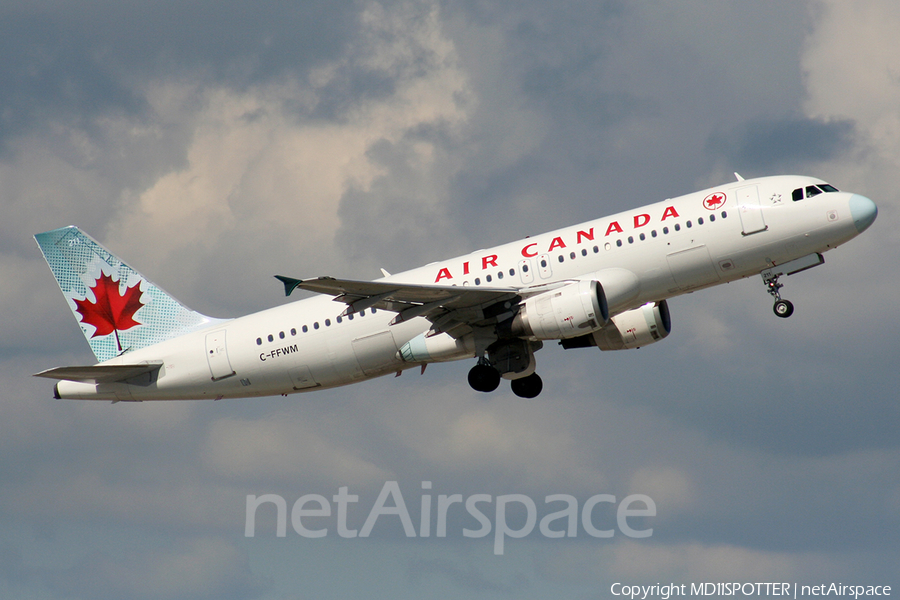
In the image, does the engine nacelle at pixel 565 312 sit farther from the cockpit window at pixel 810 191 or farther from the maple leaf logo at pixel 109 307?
the maple leaf logo at pixel 109 307

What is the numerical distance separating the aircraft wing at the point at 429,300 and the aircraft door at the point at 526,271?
3.23 feet

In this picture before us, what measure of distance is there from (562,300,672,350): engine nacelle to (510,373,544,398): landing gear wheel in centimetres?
269

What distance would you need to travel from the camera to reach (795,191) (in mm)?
43469

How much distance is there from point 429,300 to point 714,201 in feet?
38.6

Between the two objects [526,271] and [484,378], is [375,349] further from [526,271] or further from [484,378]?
[526,271]

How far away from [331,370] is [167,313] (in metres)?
9.72

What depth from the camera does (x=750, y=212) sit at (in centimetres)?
4312

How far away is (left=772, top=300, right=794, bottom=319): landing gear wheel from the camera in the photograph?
43.9 metres

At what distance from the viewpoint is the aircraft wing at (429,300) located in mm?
40344

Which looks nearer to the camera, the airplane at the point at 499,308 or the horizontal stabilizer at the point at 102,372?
the airplane at the point at 499,308

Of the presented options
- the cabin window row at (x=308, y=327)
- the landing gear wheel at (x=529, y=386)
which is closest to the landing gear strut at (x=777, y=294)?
the landing gear wheel at (x=529, y=386)

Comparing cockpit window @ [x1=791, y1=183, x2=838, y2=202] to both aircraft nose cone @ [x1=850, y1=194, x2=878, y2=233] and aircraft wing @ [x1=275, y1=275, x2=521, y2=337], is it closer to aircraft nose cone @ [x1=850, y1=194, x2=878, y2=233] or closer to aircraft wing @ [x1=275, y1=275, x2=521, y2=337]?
aircraft nose cone @ [x1=850, y1=194, x2=878, y2=233]

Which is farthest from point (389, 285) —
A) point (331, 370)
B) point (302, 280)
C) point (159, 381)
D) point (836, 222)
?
point (836, 222)

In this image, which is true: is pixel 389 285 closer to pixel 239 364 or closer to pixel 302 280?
pixel 302 280
